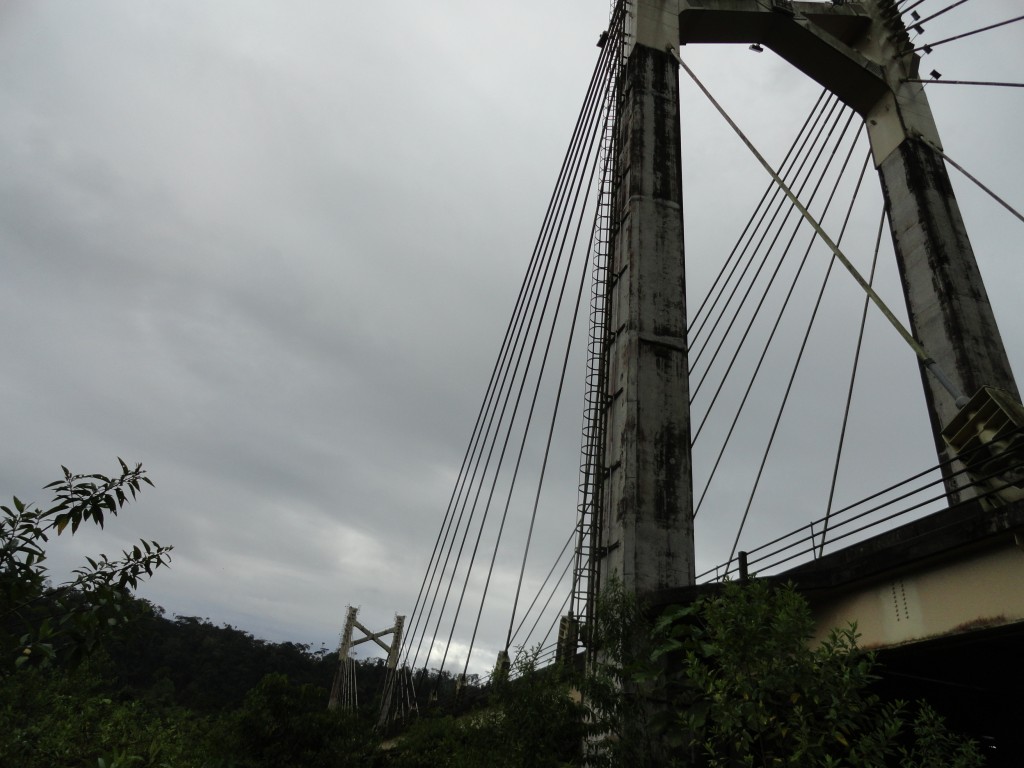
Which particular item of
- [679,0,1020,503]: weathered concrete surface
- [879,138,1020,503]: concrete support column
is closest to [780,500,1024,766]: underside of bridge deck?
[879,138,1020,503]: concrete support column

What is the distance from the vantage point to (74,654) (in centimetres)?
393

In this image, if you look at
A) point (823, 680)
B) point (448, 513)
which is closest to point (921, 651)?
point (823, 680)

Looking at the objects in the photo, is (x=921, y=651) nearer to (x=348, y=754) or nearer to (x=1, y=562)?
(x=1, y=562)

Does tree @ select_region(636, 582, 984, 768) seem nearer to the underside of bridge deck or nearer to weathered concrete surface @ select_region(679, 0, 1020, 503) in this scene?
the underside of bridge deck

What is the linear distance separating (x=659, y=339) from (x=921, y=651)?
7.88m

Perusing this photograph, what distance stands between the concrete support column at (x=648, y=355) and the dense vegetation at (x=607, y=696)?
2.10 metres

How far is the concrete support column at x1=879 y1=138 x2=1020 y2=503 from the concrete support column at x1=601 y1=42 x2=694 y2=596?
633 centimetres

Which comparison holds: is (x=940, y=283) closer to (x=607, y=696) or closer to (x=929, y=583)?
(x=929, y=583)

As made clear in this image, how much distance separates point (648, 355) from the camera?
14828 millimetres

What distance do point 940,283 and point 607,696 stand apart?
13.4 meters

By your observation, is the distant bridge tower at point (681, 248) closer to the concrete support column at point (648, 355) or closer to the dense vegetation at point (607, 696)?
the concrete support column at point (648, 355)

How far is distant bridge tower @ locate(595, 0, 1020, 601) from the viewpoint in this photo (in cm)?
1370

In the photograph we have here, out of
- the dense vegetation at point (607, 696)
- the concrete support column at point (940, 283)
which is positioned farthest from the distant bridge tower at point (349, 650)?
the concrete support column at point (940, 283)

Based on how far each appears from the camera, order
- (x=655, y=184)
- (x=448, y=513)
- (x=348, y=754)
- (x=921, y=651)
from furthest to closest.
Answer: (x=448, y=513)
(x=348, y=754)
(x=655, y=184)
(x=921, y=651)
